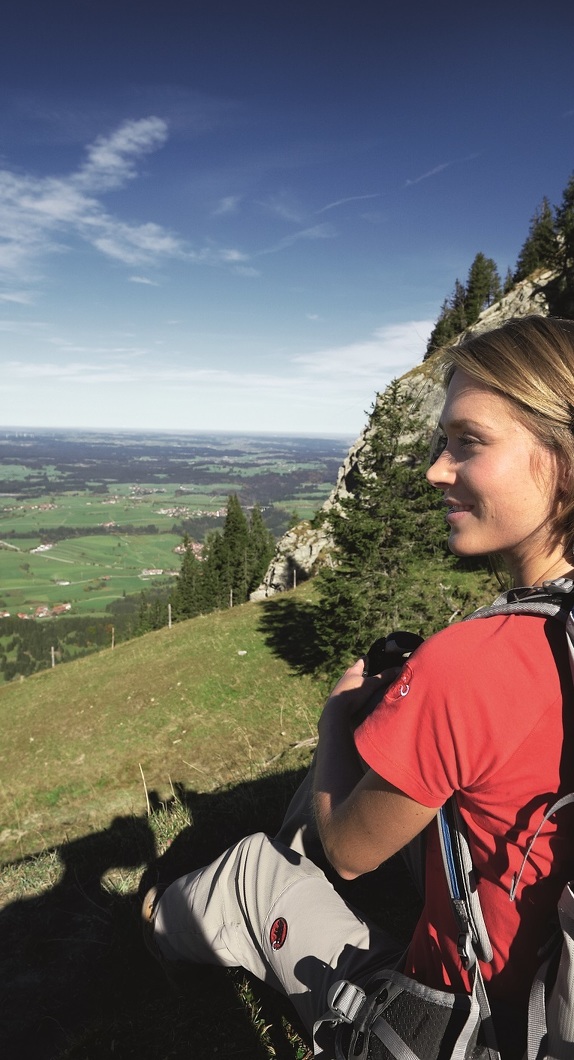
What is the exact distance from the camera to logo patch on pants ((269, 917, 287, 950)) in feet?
6.51

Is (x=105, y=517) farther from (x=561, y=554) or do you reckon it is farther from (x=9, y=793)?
(x=561, y=554)

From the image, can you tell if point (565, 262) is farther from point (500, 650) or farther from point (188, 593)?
point (500, 650)

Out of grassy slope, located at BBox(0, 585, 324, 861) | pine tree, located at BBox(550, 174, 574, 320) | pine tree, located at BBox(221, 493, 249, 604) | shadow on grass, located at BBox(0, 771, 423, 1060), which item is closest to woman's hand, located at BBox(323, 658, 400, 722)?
shadow on grass, located at BBox(0, 771, 423, 1060)

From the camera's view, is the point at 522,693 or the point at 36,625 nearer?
the point at 522,693

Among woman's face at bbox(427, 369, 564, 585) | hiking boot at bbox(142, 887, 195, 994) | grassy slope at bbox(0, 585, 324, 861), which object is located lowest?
grassy slope at bbox(0, 585, 324, 861)

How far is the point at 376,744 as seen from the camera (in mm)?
1174

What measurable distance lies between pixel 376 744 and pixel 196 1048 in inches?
85.7

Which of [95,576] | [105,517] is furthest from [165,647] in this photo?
[105,517]

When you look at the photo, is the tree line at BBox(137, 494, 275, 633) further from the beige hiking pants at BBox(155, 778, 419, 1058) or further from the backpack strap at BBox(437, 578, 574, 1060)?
the backpack strap at BBox(437, 578, 574, 1060)

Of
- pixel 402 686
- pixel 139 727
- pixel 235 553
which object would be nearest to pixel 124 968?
pixel 402 686

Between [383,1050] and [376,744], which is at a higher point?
[376,744]

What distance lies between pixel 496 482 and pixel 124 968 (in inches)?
134

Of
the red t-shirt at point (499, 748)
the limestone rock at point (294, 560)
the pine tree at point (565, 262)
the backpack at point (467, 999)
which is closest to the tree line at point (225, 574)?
the limestone rock at point (294, 560)

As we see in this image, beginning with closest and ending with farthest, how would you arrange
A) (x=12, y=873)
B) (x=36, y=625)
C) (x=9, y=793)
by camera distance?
1. (x=12, y=873)
2. (x=9, y=793)
3. (x=36, y=625)
